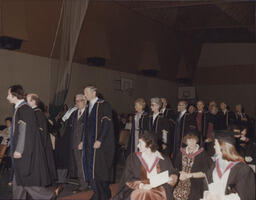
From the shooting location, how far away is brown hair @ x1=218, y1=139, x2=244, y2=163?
10.7ft

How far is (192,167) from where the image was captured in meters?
4.59

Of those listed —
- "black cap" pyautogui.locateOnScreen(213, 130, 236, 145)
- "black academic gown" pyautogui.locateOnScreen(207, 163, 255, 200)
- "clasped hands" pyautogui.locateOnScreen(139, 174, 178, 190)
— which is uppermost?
"black cap" pyautogui.locateOnScreen(213, 130, 236, 145)

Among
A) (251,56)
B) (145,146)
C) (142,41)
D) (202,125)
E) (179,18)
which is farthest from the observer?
(251,56)

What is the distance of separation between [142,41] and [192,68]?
193 inches

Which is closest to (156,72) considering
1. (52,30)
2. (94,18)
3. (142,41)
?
Answer: (142,41)

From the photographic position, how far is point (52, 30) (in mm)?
9625

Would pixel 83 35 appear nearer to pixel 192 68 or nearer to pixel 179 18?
pixel 179 18

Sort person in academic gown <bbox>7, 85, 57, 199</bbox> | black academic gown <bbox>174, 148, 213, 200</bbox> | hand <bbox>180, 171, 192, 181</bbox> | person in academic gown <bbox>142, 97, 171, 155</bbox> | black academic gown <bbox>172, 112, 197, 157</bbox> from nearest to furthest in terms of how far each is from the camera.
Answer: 1. person in academic gown <bbox>7, 85, 57, 199</bbox>
2. hand <bbox>180, 171, 192, 181</bbox>
3. black academic gown <bbox>174, 148, 213, 200</bbox>
4. person in academic gown <bbox>142, 97, 171, 155</bbox>
5. black academic gown <bbox>172, 112, 197, 157</bbox>

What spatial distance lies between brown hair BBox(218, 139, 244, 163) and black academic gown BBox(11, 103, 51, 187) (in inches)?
81.8

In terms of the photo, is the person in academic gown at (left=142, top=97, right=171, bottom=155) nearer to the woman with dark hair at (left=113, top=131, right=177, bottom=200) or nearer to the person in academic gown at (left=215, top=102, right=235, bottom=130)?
the woman with dark hair at (left=113, top=131, right=177, bottom=200)

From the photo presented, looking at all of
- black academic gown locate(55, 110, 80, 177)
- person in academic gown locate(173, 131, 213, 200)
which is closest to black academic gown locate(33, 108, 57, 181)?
black academic gown locate(55, 110, 80, 177)

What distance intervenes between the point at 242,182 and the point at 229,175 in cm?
13

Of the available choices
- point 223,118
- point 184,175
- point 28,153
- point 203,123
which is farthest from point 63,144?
point 223,118

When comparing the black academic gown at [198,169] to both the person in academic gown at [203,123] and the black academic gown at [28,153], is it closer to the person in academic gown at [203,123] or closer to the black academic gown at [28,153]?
the black academic gown at [28,153]
